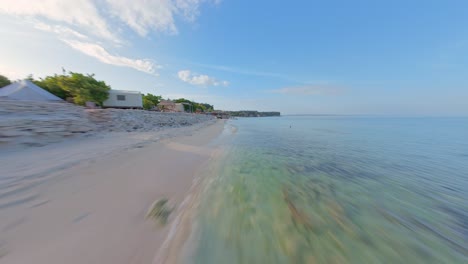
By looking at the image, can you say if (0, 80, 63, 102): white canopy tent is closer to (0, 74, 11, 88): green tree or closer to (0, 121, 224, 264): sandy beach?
(0, 74, 11, 88): green tree

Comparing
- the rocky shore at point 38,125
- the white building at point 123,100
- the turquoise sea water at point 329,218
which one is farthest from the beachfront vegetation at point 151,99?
the turquoise sea water at point 329,218

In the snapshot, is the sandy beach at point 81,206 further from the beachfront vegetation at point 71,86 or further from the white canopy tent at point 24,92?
the beachfront vegetation at point 71,86

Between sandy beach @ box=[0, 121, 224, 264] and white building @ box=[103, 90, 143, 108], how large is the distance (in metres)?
32.5

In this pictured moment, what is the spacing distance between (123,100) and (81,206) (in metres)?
37.0

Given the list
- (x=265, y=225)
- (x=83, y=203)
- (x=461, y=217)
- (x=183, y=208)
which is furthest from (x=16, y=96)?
(x=461, y=217)

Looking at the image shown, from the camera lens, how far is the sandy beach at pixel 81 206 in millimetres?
1588

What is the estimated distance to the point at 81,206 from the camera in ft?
7.70

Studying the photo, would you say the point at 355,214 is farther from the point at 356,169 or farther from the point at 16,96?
the point at 16,96

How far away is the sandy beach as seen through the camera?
5.21 feet

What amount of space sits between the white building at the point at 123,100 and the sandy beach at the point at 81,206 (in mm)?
32536

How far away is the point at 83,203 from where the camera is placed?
2.43 meters

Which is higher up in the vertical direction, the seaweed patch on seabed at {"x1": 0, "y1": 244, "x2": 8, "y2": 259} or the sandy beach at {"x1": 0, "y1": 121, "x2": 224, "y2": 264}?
the seaweed patch on seabed at {"x1": 0, "y1": 244, "x2": 8, "y2": 259}

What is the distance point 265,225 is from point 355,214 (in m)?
1.87

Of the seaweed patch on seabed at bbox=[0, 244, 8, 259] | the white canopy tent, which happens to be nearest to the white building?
the white canopy tent
